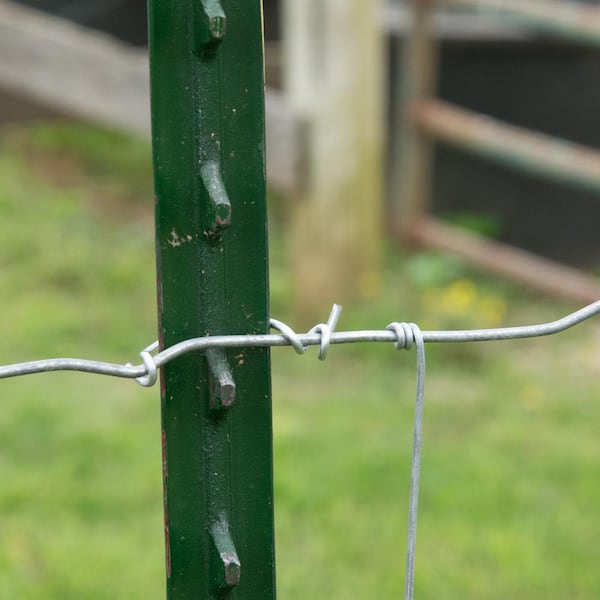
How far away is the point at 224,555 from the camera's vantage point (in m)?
1.12

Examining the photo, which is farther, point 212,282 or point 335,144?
point 335,144

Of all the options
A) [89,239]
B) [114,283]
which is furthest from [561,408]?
[89,239]

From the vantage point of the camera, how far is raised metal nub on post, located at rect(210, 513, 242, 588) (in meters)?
1.12

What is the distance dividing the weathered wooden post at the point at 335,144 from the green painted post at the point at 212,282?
273 cm

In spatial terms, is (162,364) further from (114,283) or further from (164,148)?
(114,283)

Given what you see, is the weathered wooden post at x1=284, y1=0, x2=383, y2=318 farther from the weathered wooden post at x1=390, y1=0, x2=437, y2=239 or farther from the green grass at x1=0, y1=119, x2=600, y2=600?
the weathered wooden post at x1=390, y1=0, x2=437, y2=239

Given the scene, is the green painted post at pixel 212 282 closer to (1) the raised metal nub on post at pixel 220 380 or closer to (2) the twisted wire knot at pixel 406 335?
(1) the raised metal nub on post at pixel 220 380

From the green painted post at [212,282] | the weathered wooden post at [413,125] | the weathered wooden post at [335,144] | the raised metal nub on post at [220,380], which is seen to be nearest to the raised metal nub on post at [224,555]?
the green painted post at [212,282]

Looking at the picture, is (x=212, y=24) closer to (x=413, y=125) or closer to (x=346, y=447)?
(x=346, y=447)

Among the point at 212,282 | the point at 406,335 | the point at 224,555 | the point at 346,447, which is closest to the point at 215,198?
the point at 212,282

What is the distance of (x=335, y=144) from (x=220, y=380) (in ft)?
9.33

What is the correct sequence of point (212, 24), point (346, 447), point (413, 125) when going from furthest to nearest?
Answer: point (413, 125), point (346, 447), point (212, 24)

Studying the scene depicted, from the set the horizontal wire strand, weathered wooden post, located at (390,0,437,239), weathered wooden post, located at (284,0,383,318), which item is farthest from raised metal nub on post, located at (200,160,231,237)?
weathered wooden post, located at (390,0,437,239)

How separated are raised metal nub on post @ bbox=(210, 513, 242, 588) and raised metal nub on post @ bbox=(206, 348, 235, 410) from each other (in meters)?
0.12
